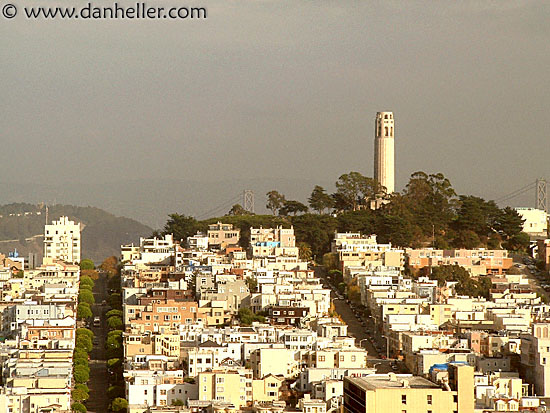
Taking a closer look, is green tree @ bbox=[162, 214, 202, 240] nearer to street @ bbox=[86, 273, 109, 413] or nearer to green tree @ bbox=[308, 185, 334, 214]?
green tree @ bbox=[308, 185, 334, 214]

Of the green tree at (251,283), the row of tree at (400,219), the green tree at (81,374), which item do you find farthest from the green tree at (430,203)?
the green tree at (81,374)

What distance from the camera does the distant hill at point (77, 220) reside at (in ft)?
229

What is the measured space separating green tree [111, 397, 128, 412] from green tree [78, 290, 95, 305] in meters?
10.1

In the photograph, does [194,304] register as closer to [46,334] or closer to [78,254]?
[46,334]

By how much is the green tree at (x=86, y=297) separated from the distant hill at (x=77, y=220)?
26960 mm

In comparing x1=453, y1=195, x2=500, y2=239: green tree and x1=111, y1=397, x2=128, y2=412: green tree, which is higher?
x1=453, y1=195, x2=500, y2=239: green tree

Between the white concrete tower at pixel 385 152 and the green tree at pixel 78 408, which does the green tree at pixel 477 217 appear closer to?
the white concrete tower at pixel 385 152

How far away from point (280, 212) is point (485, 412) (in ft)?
81.8

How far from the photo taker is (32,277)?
140 feet

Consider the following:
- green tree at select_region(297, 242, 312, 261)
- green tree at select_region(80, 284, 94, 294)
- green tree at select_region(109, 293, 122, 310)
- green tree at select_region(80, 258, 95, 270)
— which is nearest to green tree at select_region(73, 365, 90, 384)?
green tree at select_region(109, 293, 122, 310)

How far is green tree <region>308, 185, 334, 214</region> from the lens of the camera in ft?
166

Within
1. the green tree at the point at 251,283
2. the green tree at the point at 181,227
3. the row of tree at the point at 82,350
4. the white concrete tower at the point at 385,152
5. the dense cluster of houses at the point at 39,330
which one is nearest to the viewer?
the dense cluster of houses at the point at 39,330

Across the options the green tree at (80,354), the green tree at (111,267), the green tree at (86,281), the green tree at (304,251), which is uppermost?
the green tree at (304,251)

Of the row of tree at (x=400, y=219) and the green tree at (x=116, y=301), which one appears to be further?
the row of tree at (x=400, y=219)
